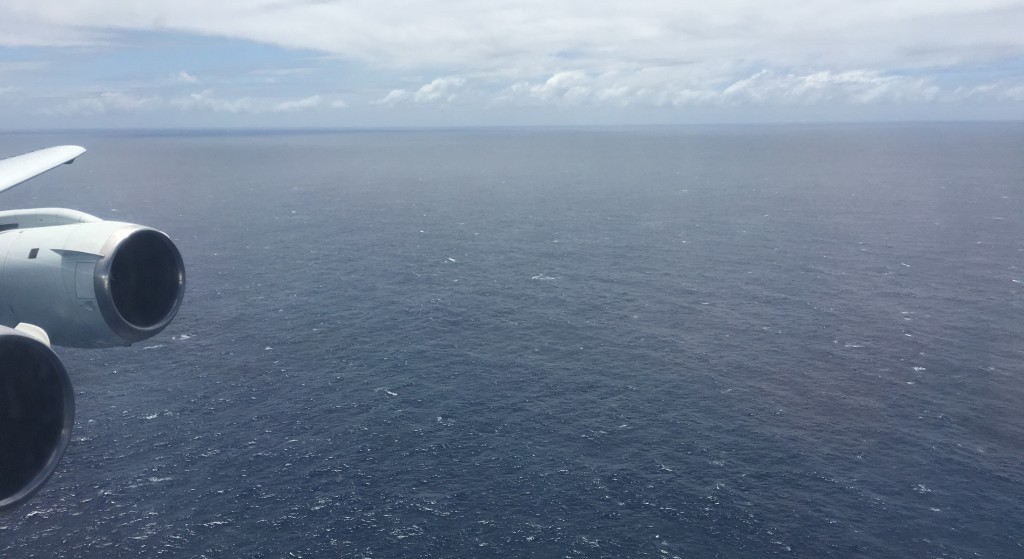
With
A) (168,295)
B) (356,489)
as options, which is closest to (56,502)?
(356,489)

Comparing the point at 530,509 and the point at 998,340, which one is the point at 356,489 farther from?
the point at 998,340

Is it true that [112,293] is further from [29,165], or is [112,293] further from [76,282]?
[29,165]

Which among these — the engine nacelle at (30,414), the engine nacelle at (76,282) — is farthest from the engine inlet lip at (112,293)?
the engine nacelle at (30,414)

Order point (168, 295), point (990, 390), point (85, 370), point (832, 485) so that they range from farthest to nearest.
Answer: point (85, 370) → point (990, 390) → point (832, 485) → point (168, 295)

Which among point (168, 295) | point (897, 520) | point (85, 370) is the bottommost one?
point (897, 520)

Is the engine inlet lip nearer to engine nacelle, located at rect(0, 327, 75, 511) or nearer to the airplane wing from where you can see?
the airplane wing

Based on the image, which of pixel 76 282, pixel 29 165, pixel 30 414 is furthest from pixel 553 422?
pixel 30 414
